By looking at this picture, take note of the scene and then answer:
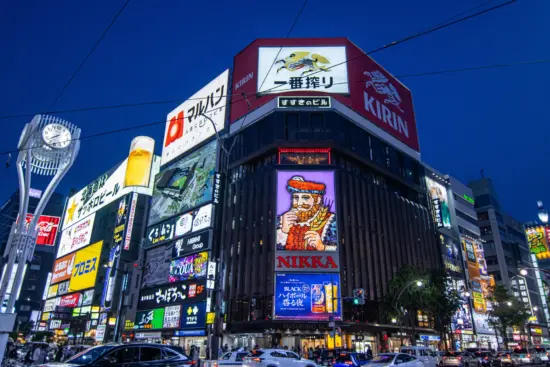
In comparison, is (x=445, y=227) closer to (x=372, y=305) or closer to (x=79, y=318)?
(x=372, y=305)

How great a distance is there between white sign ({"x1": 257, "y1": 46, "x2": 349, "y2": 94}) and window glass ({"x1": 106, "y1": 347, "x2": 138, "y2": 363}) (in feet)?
153

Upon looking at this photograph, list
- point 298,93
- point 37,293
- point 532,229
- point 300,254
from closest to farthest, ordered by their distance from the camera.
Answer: point 300,254 → point 298,93 → point 532,229 → point 37,293

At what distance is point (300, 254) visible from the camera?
4497cm

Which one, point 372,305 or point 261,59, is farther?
point 261,59

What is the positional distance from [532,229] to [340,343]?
76070mm

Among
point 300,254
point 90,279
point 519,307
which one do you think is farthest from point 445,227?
point 90,279

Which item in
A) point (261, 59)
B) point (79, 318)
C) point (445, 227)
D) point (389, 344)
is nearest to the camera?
point (389, 344)

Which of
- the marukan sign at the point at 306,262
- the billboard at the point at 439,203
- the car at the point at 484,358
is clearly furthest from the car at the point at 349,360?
the billboard at the point at 439,203

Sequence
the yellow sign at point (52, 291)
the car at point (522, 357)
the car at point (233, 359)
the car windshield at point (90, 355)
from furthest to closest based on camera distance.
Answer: the yellow sign at point (52, 291), the car at point (522, 357), the car at point (233, 359), the car windshield at point (90, 355)

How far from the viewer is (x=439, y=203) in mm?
67688

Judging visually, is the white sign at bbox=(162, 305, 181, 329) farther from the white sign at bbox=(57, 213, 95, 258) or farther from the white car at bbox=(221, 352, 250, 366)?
the white sign at bbox=(57, 213, 95, 258)

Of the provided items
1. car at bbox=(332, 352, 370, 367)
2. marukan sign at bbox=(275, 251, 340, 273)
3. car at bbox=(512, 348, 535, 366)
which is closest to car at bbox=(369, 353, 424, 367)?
car at bbox=(332, 352, 370, 367)

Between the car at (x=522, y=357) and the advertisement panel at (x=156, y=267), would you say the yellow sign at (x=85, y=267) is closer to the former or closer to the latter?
the advertisement panel at (x=156, y=267)

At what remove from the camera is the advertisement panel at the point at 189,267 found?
2128 inches
